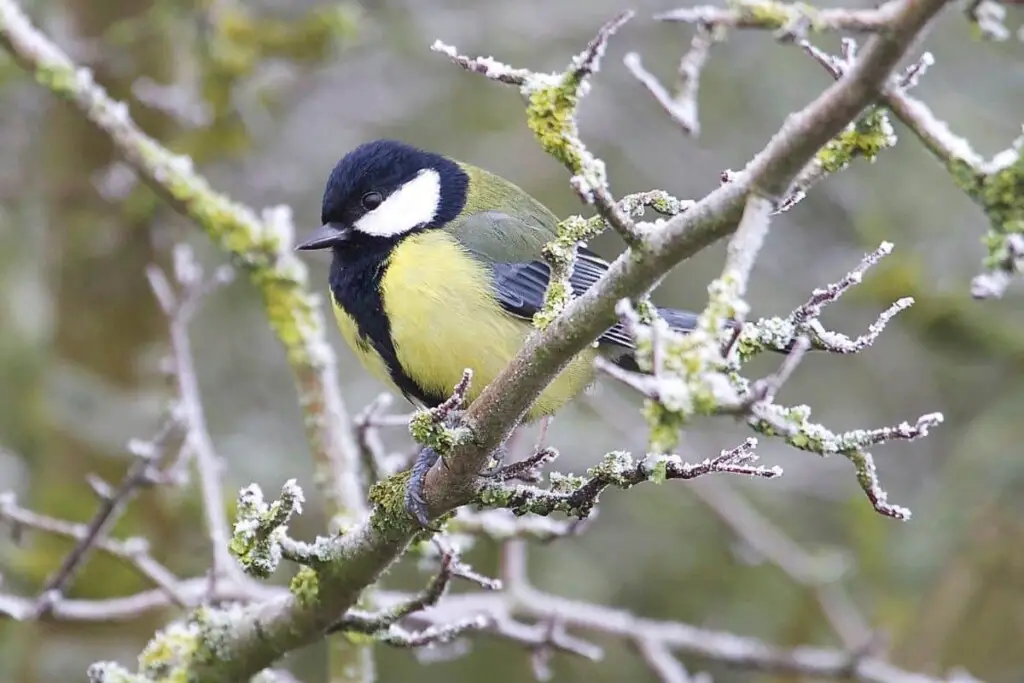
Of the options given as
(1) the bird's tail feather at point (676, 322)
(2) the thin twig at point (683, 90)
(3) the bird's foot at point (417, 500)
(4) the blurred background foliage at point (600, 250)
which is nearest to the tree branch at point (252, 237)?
(4) the blurred background foliage at point (600, 250)

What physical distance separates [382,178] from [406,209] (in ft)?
0.37

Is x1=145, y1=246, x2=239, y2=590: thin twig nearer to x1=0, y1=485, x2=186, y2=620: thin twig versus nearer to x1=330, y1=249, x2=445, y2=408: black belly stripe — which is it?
x1=0, y1=485, x2=186, y2=620: thin twig

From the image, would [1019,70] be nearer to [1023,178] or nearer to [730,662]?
[730,662]

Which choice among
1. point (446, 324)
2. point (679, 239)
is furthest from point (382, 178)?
point (679, 239)

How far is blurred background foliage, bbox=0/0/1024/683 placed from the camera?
12.1ft

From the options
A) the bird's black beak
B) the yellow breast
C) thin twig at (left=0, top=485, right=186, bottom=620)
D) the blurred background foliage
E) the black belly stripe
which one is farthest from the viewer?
the blurred background foliage

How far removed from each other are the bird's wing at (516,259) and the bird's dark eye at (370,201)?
0.80ft

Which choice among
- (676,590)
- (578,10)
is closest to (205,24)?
(578,10)

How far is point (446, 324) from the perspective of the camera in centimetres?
260

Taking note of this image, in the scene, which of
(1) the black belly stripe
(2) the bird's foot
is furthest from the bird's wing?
(2) the bird's foot

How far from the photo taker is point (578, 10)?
5.19 metres

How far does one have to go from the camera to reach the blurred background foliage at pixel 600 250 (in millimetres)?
3701

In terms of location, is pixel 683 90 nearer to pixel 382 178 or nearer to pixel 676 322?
pixel 676 322

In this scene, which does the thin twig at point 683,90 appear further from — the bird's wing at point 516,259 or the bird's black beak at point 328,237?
the bird's black beak at point 328,237
